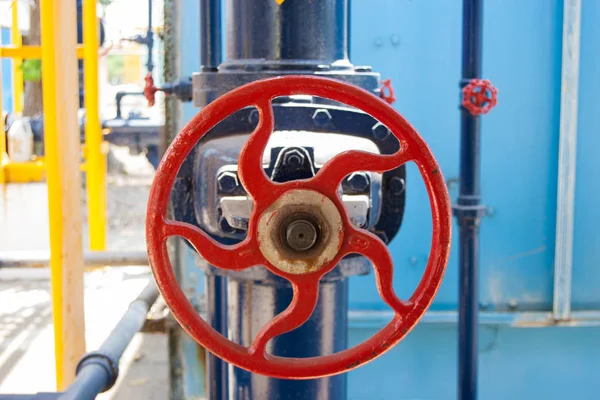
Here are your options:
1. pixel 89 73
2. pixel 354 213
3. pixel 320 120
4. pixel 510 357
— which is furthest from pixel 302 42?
pixel 89 73

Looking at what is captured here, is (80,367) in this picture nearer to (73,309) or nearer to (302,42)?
(73,309)

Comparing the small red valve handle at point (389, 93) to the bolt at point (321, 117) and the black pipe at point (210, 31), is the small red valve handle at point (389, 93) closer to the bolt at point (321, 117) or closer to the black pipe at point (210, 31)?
the bolt at point (321, 117)

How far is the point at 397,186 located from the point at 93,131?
2.11m

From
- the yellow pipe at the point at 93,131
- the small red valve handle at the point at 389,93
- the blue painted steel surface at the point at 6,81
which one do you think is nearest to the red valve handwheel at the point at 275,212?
the small red valve handle at the point at 389,93

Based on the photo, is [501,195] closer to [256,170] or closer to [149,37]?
[256,170]

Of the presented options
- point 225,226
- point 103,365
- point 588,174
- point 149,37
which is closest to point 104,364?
point 103,365

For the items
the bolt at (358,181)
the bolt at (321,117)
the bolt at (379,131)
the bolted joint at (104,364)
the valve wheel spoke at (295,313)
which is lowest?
the bolted joint at (104,364)

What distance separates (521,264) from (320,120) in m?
1.08

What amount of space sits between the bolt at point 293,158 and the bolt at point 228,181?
0.07m

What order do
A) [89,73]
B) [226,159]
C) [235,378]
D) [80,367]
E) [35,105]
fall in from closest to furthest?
[226,159] → [235,378] → [80,367] → [89,73] → [35,105]

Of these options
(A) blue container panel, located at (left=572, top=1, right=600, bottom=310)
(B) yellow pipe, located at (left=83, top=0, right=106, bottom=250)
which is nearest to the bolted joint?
(A) blue container panel, located at (left=572, top=1, right=600, bottom=310)

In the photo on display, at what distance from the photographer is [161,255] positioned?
773 millimetres

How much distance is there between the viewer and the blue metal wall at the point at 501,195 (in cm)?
177

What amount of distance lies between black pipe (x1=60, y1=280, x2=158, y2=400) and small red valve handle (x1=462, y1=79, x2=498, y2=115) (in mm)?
756
